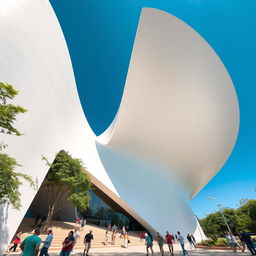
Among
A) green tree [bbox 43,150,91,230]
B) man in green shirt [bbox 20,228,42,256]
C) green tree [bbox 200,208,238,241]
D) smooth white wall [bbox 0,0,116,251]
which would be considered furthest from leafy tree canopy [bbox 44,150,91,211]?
green tree [bbox 200,208,238,241]

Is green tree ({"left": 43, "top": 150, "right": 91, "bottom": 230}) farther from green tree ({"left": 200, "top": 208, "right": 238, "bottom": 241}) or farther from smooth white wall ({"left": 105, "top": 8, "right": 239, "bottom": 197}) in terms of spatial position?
green tree ({"left": 200, "top": 208, "right": 238, "bottom": 241})

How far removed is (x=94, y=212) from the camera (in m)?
18.5

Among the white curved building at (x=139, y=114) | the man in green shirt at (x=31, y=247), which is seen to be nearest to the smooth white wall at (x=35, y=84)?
the white curved building at (x=139, y=114)

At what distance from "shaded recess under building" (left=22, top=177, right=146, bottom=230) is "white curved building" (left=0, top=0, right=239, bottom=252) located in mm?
4685

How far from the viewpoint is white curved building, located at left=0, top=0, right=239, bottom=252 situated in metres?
7.78

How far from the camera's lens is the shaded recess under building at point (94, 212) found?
17781 millimetres

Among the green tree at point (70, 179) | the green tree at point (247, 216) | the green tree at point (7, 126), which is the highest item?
the green tree at point (247, 216)

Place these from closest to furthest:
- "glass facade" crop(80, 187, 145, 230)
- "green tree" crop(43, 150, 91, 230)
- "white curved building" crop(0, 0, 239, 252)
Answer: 1. "white curved building" crop(0, 0, 239, 252)
2. "green tree" crop(43, 150, 91, 230)
3. "glass facade" crop(80, 187, 145, 230)

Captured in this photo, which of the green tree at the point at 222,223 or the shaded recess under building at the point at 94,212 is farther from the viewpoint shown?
the green tree at the point at 222,223

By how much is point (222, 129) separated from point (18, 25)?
21145 mm

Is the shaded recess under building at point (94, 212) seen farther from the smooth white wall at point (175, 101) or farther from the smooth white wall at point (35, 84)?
the smooth white wall at point (35, 84)

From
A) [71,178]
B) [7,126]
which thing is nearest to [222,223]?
[71,178]

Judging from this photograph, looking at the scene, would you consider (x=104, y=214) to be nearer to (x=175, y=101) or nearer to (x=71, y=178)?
(x=71, y=178)

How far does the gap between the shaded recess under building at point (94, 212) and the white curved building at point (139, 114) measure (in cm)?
469
